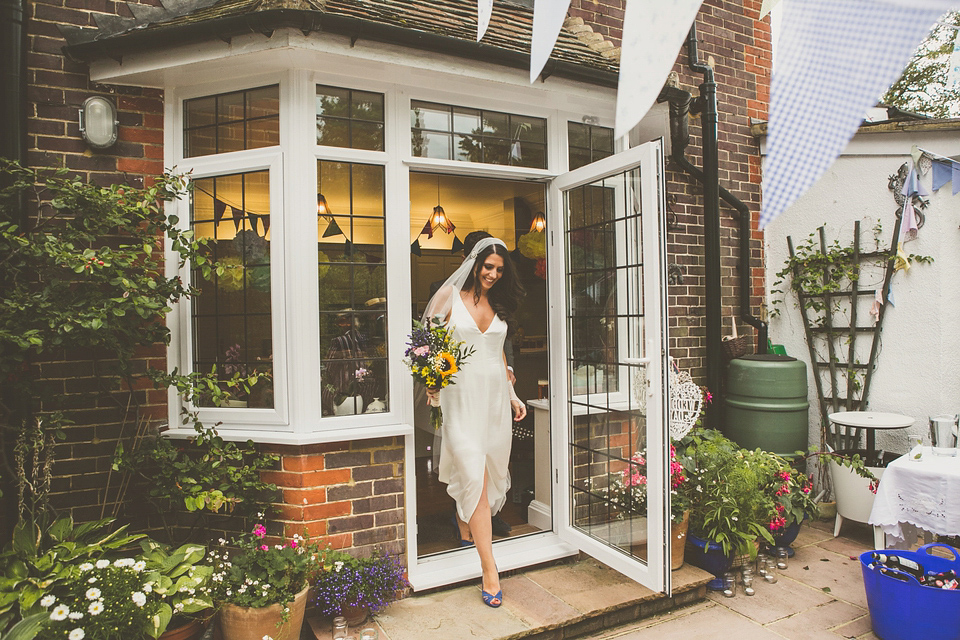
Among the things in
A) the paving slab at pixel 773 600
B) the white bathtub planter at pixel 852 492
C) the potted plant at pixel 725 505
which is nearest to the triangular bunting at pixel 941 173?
the white bathtub planter at pixel 852 492

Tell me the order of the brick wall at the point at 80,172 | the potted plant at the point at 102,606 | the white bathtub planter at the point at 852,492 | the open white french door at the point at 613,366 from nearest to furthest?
1. the potted plant at the point at 102,606
2. the brick wall at the point at 80,172
3. the open white french door at the point at 613,366
4. the white bathtub planter at the point at 852,492

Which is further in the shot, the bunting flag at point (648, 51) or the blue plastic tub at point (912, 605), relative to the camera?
the blue plastic tub at point (912, 605)

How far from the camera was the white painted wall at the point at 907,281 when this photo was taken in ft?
15.3

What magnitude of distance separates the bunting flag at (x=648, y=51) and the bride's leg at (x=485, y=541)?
3.03 m

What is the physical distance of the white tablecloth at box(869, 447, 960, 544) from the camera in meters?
3.54

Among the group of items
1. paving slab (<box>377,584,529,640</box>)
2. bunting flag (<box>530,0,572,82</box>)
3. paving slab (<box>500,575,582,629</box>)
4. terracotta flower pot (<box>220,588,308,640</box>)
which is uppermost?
bunting flag (<box>530,0,572,82</box>)

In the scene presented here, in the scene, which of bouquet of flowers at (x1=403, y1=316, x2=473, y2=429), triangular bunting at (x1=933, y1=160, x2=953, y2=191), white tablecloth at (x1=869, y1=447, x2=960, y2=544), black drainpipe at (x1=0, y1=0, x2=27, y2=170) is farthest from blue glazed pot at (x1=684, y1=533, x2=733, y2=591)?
black drainpipe at (x1=0, y1=0, x2=27, y2=170)

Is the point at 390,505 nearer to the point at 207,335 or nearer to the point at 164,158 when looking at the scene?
the point at 207,335

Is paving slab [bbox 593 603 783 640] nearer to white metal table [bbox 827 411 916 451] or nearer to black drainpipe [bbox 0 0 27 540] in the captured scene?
white metal table [bbox 827 411 916 451]

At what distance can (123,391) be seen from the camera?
3.40m

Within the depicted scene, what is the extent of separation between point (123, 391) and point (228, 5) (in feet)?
7.49

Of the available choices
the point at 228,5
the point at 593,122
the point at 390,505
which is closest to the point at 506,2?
the point at 593,122

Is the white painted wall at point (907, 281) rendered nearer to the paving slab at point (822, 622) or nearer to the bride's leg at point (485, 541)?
the paving slab at point (822, 622)

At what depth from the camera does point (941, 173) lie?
15.4 feet
